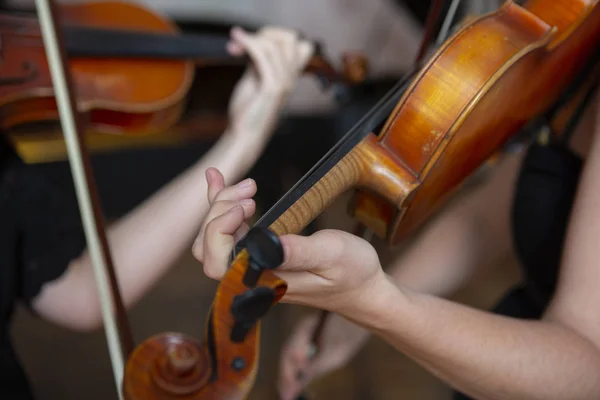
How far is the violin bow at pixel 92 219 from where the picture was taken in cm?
53

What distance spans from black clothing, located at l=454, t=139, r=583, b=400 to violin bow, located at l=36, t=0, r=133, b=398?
40 cm

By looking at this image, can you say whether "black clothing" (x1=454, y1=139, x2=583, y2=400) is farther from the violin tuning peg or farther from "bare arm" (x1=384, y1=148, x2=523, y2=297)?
the violin tuning peg

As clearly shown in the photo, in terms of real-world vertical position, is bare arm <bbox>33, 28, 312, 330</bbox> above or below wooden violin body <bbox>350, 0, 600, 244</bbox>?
below

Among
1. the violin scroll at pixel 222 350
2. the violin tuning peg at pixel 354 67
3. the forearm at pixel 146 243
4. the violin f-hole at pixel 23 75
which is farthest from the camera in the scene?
the violin tuning peg at pixel 354 67

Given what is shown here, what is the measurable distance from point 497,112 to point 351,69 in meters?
0.43

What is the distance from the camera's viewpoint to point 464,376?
484 mm

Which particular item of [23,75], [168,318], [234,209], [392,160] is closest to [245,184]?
[234,209]

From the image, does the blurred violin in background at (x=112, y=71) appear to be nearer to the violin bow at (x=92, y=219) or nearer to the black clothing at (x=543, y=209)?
the violin bow at (x=92, y=219)

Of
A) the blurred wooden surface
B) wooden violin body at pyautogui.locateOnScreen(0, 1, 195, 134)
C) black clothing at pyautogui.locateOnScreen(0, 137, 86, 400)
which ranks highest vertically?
wooden violin body at pyautogui.locateOnScreen(0, 1, 195, 134)

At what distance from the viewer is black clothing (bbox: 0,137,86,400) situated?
67 cm

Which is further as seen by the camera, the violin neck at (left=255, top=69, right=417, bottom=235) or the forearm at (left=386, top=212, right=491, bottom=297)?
the forearm at (left=386, top=212, right=491, bottom=297)

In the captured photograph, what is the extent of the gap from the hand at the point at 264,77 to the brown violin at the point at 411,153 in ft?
0.64

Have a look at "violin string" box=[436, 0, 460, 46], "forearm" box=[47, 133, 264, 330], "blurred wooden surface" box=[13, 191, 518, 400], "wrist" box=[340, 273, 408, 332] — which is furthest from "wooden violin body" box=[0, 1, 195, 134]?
"wrist" box=[340, 273, 408, 332]

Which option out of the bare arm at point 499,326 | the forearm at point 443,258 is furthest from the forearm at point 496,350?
the forearm at point 443,258
